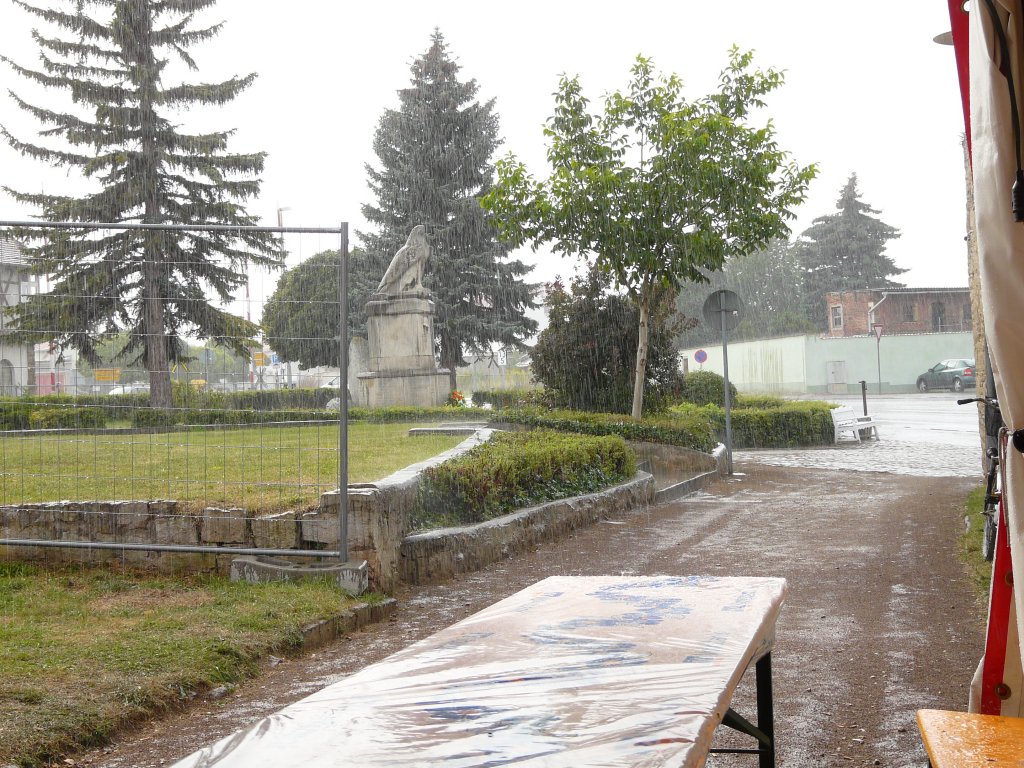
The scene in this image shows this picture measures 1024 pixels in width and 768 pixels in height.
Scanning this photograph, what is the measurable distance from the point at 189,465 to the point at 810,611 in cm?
427

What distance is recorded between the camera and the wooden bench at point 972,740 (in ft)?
6.72

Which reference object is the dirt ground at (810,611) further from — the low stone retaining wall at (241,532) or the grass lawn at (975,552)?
the low stone retaining wall at (241,532)

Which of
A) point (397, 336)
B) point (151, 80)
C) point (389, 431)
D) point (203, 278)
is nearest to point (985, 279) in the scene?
point (203, 278)

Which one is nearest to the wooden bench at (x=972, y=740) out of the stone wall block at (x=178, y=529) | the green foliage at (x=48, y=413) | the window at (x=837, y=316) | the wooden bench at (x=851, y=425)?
the stone wall block at (x=178, y=529)

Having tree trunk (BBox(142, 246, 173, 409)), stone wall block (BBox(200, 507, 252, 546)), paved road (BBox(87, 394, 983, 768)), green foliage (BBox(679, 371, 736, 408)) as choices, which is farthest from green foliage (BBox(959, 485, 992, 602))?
green foliage (BBox(679, 371, 736, 408))

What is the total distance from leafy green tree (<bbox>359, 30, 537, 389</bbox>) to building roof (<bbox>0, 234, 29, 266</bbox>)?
26964 mm

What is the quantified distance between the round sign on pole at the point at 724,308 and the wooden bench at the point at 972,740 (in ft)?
42.8

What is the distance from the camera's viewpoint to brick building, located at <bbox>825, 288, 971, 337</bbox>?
50656 mm

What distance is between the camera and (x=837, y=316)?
52344 millimetres

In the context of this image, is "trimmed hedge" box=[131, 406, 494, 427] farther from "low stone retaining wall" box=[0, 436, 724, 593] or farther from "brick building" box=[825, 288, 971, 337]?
"brick building" box=[825, 288, 971, 337]

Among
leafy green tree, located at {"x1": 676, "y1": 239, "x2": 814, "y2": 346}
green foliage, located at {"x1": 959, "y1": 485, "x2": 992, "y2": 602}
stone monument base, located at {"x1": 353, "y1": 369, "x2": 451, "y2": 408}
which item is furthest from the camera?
leafy green tree, located at {"x1": 676, "y1": 239, "x2": 814, "y2": 346}

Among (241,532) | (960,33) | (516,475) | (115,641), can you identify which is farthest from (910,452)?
(960,33)

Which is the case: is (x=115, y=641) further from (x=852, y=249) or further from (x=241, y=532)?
(x=852, y=249)

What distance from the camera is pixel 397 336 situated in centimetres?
2108
